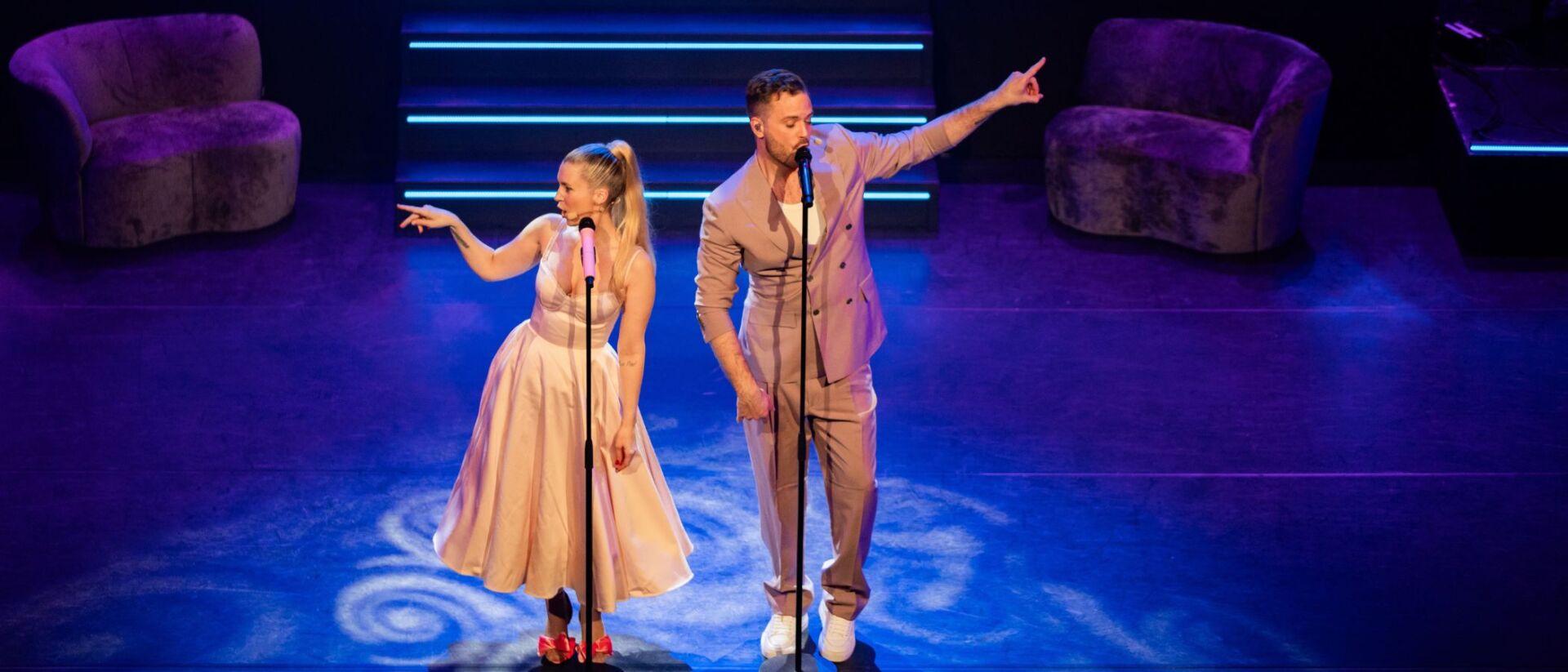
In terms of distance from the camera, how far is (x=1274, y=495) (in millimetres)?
5020

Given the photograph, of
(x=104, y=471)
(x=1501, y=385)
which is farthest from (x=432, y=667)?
(x=1501, y=385)

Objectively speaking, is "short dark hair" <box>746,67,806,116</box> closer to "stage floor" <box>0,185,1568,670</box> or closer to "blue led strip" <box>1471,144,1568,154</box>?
"stage floor" <box>0,185,1568,670</box>

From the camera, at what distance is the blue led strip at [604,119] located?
7.62 metres

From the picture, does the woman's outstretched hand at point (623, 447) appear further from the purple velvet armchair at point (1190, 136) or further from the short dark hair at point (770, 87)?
the purple velvet armchair at point (1190, 136)

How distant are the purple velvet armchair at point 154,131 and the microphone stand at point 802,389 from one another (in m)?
4.36

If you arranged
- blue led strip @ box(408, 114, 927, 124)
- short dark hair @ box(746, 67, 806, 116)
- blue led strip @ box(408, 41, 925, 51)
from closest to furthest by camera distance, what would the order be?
short dark hair @ box(746, 67, 806, 116), blue led strip @ box(408, 114, 927, 124), blue led strip @ box(408, 41, 925, 51)

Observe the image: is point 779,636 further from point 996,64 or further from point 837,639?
point 996,64

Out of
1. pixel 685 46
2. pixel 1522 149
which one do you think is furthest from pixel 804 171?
pixel 1522 149

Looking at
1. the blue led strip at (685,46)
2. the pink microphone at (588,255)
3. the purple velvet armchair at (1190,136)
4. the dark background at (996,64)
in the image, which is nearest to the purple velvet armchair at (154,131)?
the dark background at (996,64)

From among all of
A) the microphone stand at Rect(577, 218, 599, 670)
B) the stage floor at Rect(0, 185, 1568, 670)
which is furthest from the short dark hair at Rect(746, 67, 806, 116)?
the stage floor at Rect(0, 185, 1568, 670)

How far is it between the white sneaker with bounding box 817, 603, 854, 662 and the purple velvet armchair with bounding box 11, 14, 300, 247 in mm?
4433

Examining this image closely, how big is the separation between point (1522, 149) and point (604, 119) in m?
4.24

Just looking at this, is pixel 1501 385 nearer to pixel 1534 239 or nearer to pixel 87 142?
pixel 1534 239

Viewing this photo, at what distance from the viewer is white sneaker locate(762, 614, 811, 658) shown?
410 cm
